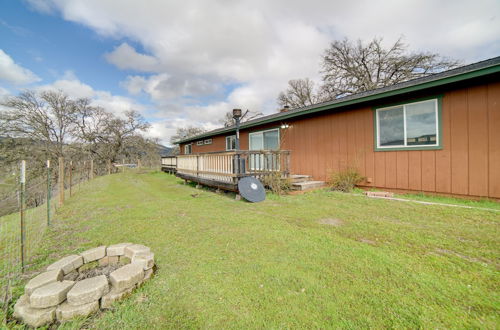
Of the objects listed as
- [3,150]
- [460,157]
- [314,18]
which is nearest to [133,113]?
[3,150]

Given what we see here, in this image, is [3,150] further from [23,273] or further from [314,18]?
[314,18]

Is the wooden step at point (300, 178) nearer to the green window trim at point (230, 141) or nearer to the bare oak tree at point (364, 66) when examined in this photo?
the green window trim at point (230, 141)

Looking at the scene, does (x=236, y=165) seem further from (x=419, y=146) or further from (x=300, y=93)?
(x=300, y=93)

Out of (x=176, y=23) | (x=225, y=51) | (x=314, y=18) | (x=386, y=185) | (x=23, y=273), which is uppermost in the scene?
(x=314, y=18)

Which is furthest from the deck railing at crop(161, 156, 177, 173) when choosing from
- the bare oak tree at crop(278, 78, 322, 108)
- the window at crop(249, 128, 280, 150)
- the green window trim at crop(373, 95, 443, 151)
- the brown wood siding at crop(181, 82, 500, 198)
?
the bare oak tree at crop(278, 78, 322, 108)

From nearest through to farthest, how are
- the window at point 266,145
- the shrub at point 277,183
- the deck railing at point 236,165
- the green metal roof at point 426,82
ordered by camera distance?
the green metal roof at point 426,82, the deck railing at point 236,165, the shrub at point 277,183, the window at point 266,145

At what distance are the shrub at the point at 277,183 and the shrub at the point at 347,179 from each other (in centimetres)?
149

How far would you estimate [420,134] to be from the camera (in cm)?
495

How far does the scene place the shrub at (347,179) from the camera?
19.4ft

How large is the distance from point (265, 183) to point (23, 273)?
4.94 meters

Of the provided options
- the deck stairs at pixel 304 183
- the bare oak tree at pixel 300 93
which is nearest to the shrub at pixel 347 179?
the deck stairs at pixel 304 183

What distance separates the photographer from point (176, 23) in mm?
8234

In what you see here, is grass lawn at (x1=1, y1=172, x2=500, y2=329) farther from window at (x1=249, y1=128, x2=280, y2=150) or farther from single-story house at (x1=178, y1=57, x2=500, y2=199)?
window at (x1=249, y1=128, x2=280, y2=150)

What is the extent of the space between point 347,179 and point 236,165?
3.34 metres
